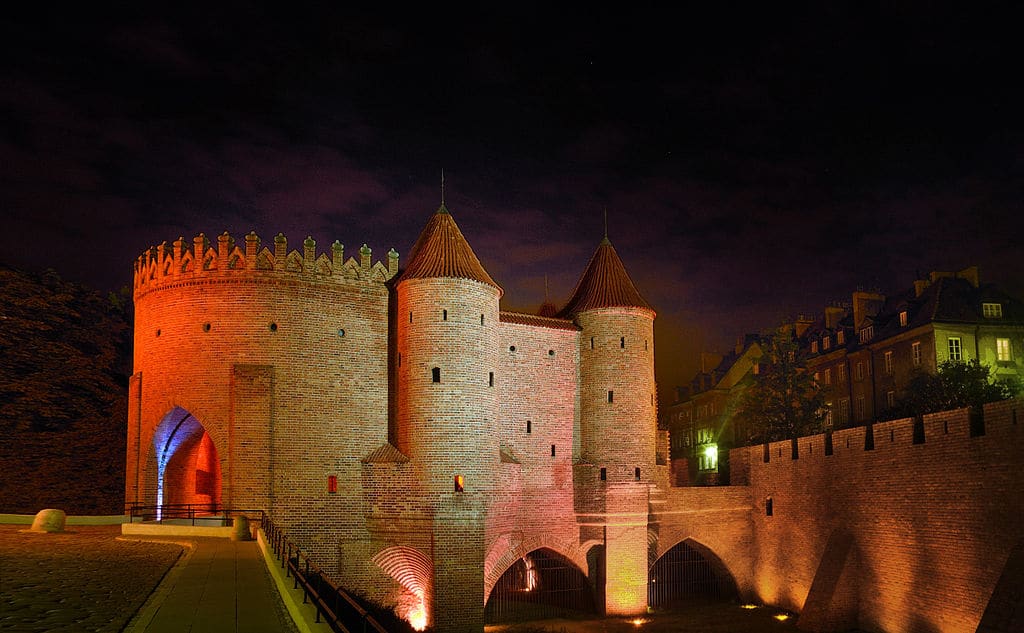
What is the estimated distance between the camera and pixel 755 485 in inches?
1310

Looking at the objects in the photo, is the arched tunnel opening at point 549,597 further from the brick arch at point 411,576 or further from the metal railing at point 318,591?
the metal railing at point 318,591

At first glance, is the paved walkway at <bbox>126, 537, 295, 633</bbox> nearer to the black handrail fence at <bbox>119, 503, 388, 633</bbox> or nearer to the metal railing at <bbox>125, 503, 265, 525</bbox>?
the black handrail fence at <bbox>119, 503, 388, 633</bbox>

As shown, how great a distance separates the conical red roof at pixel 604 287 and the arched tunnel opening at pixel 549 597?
8.35m

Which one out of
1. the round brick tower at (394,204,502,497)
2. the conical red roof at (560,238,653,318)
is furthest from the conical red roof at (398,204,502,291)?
the conical red roof at (560,238,653,318)

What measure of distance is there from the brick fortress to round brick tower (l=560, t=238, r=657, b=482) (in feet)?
0.24

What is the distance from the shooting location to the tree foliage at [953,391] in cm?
3275

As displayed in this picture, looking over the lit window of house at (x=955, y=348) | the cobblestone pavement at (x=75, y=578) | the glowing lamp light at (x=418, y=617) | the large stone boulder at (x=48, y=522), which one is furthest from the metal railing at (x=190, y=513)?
the lit window of house at (x=955, y=348)

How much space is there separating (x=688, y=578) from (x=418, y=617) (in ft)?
36.1

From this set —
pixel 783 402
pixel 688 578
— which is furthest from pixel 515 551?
pixel 783 402

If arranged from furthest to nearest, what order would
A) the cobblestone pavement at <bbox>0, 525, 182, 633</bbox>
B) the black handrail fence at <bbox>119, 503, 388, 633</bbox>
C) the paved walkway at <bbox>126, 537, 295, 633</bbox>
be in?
the black handrail fence at <bbox>119, 503, 388, 633</bbox>
the cobblestone pavement at <bbox>0, 525, 182, 633</bbox>
the paved walkway at <bbox>126, 537, 295, 633</bbox>

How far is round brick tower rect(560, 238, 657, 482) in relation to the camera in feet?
101

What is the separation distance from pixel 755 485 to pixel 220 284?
19.6m

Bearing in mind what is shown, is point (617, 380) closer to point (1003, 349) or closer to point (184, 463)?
point (184, 463)

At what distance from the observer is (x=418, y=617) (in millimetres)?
26938
